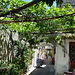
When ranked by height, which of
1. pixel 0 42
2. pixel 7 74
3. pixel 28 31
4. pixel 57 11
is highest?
pixel 57 11

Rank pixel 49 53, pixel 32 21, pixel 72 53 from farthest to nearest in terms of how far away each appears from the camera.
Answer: pixel 49 53, pixel 72 53, pixel 32 21

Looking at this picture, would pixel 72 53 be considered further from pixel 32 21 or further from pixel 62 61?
pixel 32 21

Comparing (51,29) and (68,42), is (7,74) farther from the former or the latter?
(68,42)

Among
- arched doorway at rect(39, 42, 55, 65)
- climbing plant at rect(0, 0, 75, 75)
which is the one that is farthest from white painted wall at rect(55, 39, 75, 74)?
arched doorway at rect(39, 42, 55, 65)

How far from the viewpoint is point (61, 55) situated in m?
10.4

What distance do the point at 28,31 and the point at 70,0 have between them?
6.08m

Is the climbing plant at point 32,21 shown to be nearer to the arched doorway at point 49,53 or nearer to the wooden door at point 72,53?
the wooden door at point 72,53

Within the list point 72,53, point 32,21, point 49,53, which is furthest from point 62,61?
point 49,53

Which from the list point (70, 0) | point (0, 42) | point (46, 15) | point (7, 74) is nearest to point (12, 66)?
point (7, 74)

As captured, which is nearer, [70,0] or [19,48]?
[19,48]

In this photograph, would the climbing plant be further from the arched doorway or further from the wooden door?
the arched doorway

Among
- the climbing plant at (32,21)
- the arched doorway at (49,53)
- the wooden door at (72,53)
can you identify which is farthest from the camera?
the arched doorway at (49,53)

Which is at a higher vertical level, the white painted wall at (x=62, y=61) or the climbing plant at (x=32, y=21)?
the climbing plant at (x=32, y=21)

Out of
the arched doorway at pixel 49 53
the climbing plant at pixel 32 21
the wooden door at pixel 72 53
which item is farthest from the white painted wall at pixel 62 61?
the arched doorway at pixel 49 53
